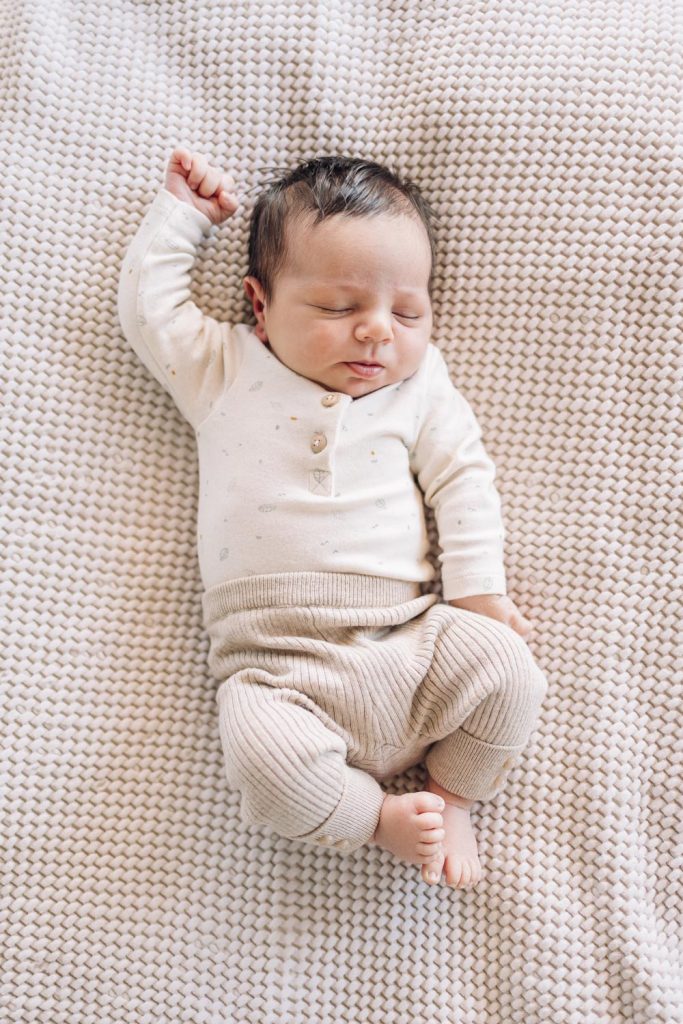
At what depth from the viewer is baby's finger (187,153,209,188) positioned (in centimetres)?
119

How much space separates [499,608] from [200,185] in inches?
26.6

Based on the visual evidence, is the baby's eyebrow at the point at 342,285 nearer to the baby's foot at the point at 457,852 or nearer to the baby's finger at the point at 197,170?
the baby's finger at the point at 197,170

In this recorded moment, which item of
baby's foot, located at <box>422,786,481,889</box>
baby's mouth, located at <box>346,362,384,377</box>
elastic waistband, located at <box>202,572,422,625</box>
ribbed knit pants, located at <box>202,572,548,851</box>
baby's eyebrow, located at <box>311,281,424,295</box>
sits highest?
baby's eyebrow, located at <box>311,281,424,295</box>

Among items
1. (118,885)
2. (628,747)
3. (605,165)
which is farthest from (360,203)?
(118,885)

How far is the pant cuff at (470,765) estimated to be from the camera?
109 centimetres

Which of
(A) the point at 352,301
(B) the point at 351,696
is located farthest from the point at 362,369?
(B) the point at 351,696

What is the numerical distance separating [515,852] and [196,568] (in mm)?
547

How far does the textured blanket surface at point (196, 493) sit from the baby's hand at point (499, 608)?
0.14ft

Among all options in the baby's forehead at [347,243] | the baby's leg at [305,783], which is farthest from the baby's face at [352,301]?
the baby's leg at [305,783]

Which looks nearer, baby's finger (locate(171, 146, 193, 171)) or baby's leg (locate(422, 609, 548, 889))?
baby's leg (locate(422, 609, 548, 889))

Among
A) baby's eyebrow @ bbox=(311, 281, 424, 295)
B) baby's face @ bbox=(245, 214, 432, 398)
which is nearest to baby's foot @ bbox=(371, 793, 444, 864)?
baby's face @ bbox=(245, 214, 432, 398)

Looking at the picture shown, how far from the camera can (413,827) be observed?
104 centimetres

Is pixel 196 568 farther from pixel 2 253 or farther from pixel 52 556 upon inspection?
pixel 2 253

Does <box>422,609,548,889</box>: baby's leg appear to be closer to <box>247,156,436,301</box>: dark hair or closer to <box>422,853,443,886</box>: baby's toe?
<box>422,853,443,886</box>: baby's toe
